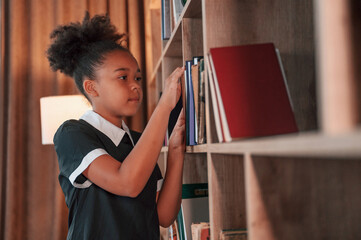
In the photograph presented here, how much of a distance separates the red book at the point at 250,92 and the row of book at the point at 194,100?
19 cm

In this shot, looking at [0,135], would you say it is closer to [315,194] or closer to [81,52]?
[81,52]

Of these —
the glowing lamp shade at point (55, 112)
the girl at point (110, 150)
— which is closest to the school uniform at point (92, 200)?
the girl at point (110, 150)

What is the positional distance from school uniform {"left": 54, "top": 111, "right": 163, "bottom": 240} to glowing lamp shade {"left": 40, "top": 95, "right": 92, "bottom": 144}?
0.96m

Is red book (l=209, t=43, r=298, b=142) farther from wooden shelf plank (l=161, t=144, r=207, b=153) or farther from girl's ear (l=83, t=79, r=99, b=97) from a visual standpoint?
girl's ear (l=83, t=79, r=99, b=97)

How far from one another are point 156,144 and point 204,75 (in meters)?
0.24

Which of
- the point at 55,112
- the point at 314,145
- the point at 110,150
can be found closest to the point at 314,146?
the point at 314,145

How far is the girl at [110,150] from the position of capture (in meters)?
0.97

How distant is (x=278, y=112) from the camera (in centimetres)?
65

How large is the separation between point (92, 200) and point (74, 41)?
63 centimetres

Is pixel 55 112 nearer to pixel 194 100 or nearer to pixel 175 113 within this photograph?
pixel 175 113

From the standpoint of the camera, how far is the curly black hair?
1267 millimetres

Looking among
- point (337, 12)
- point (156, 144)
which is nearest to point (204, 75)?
point (156, 144)

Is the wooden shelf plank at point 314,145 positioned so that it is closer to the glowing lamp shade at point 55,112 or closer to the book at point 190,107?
the book at point 190,107

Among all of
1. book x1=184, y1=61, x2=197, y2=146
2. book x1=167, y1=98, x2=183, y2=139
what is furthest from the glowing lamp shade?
book x1=184, y1=61, x2=197, y2=146
